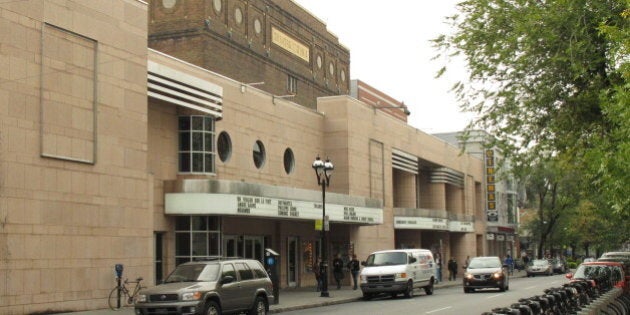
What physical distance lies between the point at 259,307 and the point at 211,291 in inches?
97.6

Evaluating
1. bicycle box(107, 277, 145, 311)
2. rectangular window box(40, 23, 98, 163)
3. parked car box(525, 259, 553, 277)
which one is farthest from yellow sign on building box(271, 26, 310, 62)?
bicycle box(107, 277, 145, 311)

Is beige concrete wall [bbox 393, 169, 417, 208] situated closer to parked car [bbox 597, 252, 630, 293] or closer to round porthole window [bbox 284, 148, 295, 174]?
round porthole window [bbox 284, 148, 295, 174]

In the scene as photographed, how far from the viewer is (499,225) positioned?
7988 cm

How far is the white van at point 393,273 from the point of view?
3150 centimetres

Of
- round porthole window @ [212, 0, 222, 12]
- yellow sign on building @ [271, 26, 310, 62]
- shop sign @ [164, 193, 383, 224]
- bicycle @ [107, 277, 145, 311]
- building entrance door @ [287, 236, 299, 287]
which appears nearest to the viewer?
bicycle @ [107, 277, 145, 311]

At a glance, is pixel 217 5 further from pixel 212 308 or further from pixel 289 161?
pixel 212 308

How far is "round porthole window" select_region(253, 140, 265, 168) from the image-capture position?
3769 centimetres

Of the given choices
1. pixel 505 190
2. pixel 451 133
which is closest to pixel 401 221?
pixel 505 190

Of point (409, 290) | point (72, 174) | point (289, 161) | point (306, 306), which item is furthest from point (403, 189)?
point (72, 174)

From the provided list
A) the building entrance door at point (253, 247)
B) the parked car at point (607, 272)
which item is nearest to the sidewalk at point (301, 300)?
the building entrance door at point (253, 247)

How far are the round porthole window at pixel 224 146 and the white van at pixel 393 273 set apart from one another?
7.41 meters

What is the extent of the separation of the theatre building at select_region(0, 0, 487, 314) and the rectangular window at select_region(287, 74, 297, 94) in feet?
19.4

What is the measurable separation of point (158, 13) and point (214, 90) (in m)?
19.4

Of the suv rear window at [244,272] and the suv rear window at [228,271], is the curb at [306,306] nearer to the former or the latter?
the suv rear window at [244,272]
